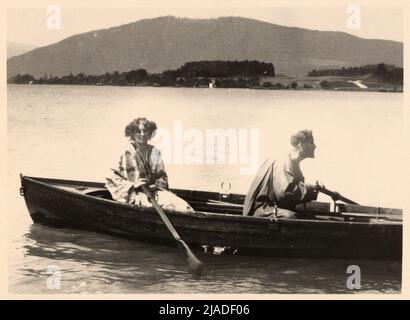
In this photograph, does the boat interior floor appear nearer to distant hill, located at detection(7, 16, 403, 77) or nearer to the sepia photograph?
the sepia photograph

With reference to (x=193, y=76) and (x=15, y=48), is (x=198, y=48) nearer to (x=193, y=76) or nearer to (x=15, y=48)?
(x=193, y=76)

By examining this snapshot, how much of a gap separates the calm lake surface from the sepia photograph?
0.02 metres

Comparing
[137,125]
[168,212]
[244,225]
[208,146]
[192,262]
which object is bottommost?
[192,262]

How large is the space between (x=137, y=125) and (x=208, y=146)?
79 centimetres

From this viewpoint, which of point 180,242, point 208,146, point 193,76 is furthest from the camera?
point 193,76

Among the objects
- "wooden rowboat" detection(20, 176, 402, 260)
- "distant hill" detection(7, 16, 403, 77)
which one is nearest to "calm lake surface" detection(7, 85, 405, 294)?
"wooden rowboat" detection(20, 176, 402, 260)

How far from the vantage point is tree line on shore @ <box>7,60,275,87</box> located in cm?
893

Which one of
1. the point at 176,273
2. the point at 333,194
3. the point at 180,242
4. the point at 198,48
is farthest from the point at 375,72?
the point at 176,273

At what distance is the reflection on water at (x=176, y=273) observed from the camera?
8.01 metres

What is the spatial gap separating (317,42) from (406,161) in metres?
1.56

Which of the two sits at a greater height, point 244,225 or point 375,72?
point 375,72

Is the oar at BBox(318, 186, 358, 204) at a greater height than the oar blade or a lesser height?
greater

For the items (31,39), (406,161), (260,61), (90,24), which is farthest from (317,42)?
(31,39)

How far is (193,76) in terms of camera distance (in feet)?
29.5
